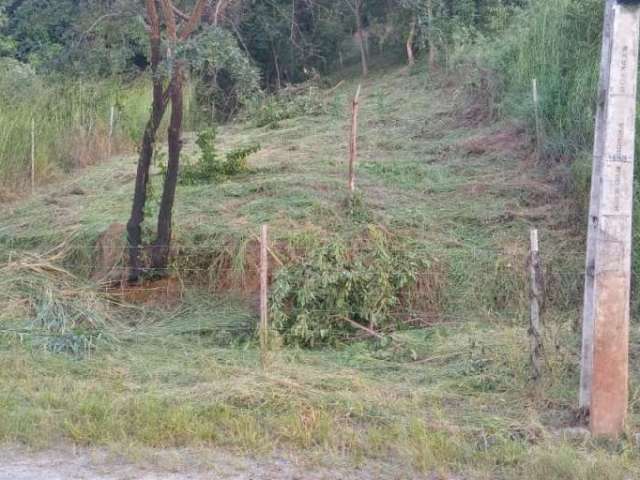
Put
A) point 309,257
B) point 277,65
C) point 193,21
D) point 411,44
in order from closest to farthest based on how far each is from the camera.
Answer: point 309,257 < point 193,21 < point 411,44 < point 277,65

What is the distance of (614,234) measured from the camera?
21.0ft

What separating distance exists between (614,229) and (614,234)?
1.4 inches

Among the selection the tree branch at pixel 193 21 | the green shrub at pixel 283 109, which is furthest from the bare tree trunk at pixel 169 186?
the green shrub at pixel 283 109

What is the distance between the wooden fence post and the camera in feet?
21.0

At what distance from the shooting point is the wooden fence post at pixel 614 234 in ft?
21.0

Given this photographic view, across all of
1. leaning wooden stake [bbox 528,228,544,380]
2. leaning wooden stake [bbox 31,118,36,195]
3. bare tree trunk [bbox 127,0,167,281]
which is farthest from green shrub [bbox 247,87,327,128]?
leaning wooden stake [bbox 528,228,544,380]

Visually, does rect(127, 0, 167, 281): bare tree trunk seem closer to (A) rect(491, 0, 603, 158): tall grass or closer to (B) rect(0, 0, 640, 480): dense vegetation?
(B) rect(0, 0, 640, 480): dense vegetation

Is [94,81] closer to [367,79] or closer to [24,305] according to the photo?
[367,79]

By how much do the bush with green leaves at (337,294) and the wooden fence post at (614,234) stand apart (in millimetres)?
3314

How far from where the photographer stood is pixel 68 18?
38.1 feet

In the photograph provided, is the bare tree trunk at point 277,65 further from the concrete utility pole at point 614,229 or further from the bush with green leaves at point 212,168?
the concrete utility pole at point 614,229

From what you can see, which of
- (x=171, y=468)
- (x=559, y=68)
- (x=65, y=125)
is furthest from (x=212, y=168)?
(x=171, y=468)

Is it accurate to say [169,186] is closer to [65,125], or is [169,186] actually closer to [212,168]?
[212,168]

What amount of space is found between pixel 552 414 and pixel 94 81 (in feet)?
44.0
